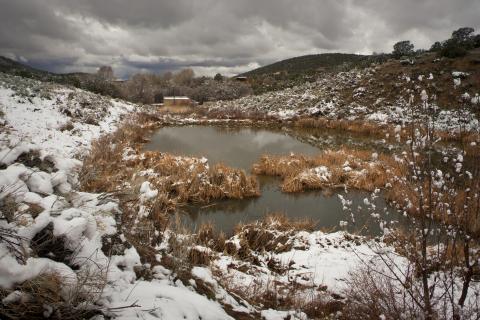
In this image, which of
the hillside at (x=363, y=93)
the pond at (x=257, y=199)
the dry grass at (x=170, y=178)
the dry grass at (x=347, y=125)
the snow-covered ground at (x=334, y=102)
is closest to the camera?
the dry grass at (x=170, y=178)

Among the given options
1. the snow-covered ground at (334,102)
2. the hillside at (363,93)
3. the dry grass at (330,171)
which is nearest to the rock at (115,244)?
the dry grass at (330,171)

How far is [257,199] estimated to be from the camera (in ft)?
32.1

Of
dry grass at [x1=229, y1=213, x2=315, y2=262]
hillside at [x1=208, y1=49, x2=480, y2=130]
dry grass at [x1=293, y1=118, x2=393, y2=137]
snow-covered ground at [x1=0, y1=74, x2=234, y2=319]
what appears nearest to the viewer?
snow-covered ground at [x1=0, y1=74, x2=234, y2=319]

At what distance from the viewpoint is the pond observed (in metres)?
8.22

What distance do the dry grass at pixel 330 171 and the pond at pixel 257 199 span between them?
388mm

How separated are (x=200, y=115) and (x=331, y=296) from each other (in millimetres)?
30974

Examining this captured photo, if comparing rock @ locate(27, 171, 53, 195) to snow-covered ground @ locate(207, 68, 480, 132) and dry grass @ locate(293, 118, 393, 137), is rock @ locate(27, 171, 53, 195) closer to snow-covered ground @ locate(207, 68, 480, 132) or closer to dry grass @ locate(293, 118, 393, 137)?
dry grass @ locate(293, 118, 393, 137)

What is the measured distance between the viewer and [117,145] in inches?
512

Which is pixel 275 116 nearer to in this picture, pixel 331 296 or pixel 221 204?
pixel 221 204

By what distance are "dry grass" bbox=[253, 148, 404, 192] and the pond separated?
1.27ft

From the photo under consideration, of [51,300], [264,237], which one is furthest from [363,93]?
[51,300]

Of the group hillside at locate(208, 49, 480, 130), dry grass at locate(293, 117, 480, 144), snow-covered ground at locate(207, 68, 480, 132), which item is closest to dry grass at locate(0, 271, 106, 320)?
dry grass at locate(293, 117, 480, 144)

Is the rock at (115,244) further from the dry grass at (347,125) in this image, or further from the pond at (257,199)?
the dry grass at (347,125)

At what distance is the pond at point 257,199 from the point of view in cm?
822
